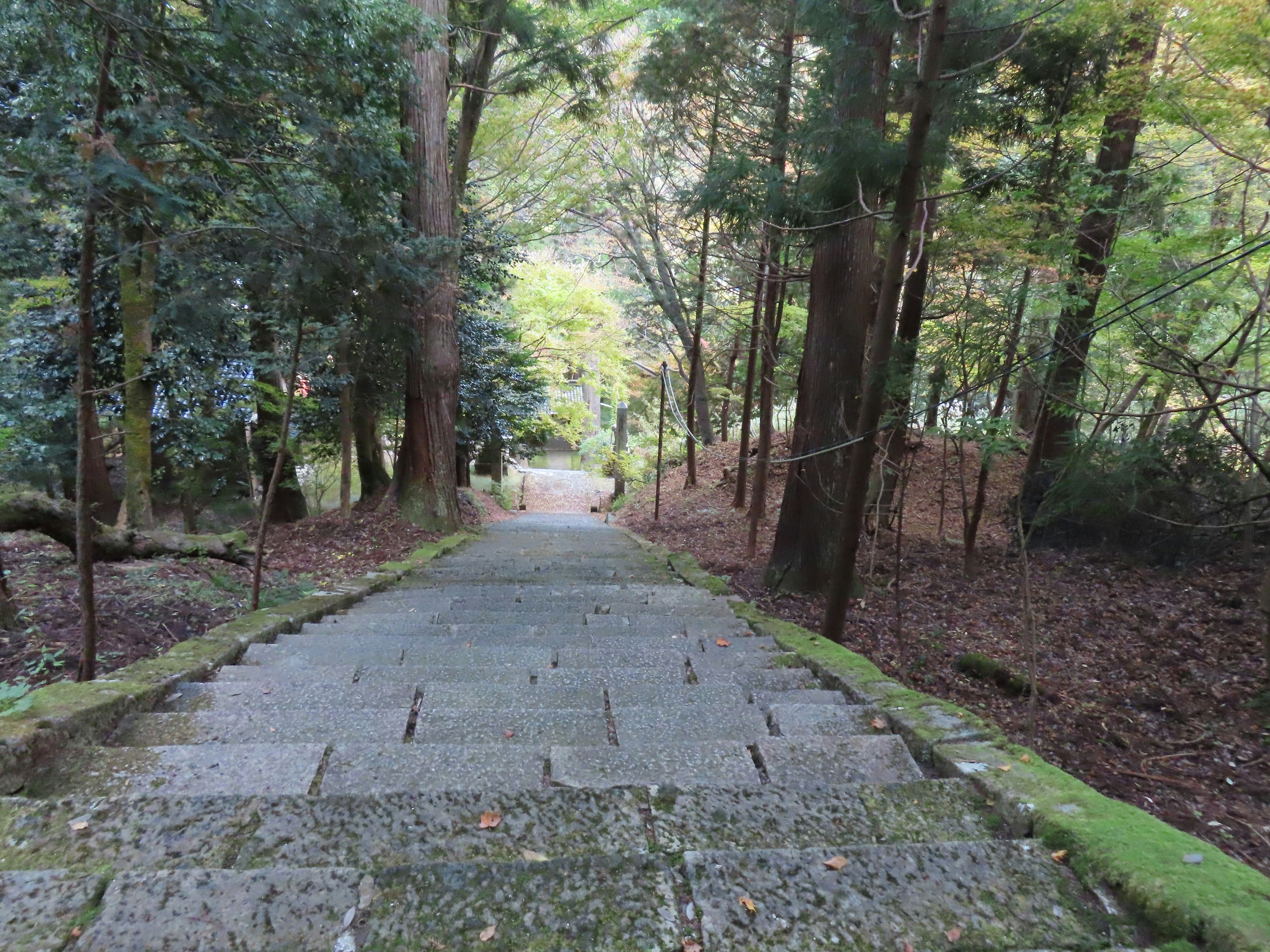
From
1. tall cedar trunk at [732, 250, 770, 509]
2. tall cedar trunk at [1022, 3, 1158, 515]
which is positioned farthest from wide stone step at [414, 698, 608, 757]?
tall cedar trunk at [732, 250, 770, 509]

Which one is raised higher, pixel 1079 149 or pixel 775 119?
pixel 775 119

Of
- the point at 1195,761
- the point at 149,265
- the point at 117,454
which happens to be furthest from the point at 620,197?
the point at 1195,761

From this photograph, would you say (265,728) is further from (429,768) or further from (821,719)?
(821,719)

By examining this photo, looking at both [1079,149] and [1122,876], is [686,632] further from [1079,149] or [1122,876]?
[1079,149]

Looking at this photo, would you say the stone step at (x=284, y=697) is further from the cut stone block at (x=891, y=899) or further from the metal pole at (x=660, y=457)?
the metal pole at (x=660, y=457)

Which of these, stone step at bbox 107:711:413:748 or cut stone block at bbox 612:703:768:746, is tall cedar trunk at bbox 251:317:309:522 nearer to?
stone step at bbox 107:711:413:748

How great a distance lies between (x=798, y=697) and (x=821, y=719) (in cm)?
30

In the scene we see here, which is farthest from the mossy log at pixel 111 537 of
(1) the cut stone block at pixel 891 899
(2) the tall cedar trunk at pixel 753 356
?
(2) the tall cedar trunk at pixel 753 356

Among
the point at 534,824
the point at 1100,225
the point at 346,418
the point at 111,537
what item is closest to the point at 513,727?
the point at 534,824

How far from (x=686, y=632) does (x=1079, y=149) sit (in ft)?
19.4

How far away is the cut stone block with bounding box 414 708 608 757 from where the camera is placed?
2213mm

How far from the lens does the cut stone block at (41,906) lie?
124 centimetres

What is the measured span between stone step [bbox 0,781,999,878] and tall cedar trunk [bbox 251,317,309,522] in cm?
657

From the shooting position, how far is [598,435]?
26375mm
